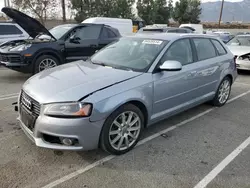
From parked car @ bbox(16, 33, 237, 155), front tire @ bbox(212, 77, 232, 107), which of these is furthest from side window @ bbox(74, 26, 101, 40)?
front tire @ bbox(212, 77, 232, 107)

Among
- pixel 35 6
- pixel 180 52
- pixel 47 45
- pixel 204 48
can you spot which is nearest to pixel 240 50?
pixel 204 48

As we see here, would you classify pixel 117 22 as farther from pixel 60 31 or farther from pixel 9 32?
pixel 60 31

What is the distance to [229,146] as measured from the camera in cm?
362

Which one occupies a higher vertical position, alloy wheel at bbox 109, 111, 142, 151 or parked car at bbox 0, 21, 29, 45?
parked car at bbox 0, 21, 29, 45

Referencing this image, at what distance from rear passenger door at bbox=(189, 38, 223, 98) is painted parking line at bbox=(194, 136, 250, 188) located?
3.96ft

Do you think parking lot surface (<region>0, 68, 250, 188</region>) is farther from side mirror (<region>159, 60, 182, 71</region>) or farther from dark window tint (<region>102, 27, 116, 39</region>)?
dark window tint (<region>102, 27, 116, 39</region>)

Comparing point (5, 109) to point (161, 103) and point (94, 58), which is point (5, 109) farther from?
point (161, 103)

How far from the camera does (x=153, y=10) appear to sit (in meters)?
36.2

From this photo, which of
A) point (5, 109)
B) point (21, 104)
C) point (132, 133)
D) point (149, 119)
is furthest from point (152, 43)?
point (5, 109)

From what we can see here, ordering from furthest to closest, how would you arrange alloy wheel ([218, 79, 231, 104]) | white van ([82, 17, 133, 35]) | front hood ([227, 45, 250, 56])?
white van ([82, 17, 133, 35]) < front hood ([227, 45, 250, 56]) < alloy wheel ([218, 79, 231, 104])

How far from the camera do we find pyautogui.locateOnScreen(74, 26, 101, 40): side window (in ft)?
26.6

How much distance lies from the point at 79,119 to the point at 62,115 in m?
0.19

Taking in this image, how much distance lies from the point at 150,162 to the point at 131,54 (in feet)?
5.56

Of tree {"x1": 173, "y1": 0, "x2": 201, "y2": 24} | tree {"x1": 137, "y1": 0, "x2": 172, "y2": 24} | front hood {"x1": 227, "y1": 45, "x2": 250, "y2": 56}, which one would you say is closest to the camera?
front hood {"x1": 227, "y1": 45, "x2": 250, "y2": 56}
